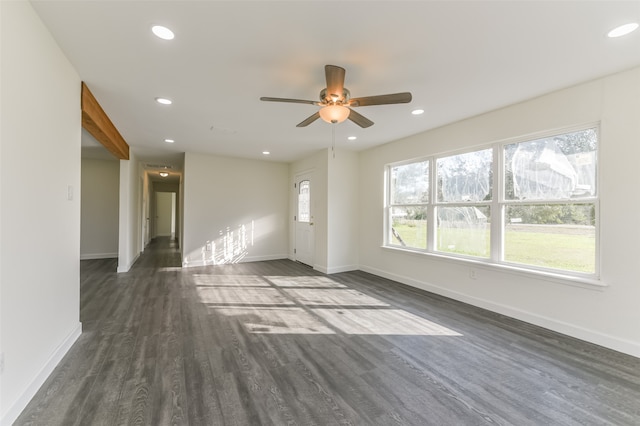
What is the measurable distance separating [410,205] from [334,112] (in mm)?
2848

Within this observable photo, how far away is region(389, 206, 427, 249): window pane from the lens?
15.4 ft

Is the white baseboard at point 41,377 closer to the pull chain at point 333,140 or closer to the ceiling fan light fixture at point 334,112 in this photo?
the ceiling fan light fixture at point 334,112

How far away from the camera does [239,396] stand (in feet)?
6.22

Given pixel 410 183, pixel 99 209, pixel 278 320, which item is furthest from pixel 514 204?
pixel 99 209

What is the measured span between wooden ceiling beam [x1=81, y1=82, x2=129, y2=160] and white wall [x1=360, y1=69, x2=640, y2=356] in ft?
14.7

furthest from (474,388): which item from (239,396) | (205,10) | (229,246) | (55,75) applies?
(229,246)

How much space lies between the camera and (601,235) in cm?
268

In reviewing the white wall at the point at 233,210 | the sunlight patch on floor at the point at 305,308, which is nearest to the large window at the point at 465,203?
the sunlight patch on floor at the point at 305,308

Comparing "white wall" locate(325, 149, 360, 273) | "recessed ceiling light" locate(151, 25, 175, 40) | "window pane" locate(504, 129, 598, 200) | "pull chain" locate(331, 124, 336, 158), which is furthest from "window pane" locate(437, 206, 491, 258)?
"recessed ceiling light" locate(151, 25, 175, 40)

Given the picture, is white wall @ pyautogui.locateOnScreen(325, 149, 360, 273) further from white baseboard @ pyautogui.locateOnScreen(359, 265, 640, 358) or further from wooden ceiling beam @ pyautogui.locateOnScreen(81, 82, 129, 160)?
wooden ceiling beam @ pyautogui.locateOnScreen(81, 82, 129, 160)

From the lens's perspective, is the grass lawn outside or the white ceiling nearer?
the white ceiling

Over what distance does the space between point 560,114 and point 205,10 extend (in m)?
3.47

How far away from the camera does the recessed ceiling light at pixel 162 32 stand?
77.3 inches

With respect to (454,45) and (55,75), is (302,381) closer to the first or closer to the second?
(454,45)
